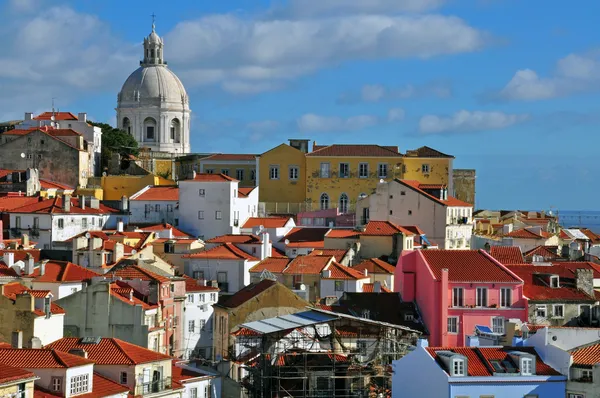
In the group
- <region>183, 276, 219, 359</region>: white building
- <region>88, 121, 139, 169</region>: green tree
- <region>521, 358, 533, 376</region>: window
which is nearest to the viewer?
<region>521, 358, 533, 376</region>: window

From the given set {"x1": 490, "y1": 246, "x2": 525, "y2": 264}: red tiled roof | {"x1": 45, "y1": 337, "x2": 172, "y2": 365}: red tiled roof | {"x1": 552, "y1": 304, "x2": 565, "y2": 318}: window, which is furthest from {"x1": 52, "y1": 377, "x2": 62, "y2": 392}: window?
{"x1": 490, "y1": 246, "x2": 525, "y2": 264}: red tiled roof

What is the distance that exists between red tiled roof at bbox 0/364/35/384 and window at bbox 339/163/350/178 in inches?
2480

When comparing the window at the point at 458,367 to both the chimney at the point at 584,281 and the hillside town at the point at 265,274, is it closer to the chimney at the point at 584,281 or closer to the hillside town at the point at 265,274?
the hillside town at the point at 265,274

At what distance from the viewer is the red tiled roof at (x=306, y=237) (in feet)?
282

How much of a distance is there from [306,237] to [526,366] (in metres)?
43.6

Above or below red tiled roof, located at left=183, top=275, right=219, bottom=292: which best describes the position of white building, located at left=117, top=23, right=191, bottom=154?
above

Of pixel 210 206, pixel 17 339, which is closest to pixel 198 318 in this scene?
pixel 17 339

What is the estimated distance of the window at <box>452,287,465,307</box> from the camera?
188ft

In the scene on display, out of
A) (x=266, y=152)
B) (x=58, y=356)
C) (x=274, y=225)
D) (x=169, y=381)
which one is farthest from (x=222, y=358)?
(x=266, y=152)

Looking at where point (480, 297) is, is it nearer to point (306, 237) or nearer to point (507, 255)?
point (507, 255)

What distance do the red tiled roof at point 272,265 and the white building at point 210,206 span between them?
1182cm

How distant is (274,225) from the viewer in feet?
298

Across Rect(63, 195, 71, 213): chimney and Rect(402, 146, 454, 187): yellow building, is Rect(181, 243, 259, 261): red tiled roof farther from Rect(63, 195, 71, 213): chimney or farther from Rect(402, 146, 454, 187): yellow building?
Rect(402, 146, 454, 187): yellow building

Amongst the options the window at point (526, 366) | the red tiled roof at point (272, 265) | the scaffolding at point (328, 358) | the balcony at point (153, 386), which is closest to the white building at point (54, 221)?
the red tiled roof at point (272, 265)
